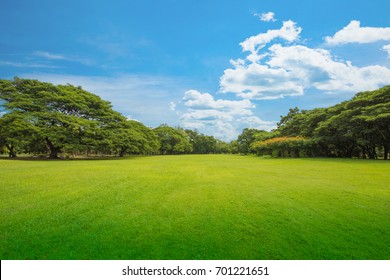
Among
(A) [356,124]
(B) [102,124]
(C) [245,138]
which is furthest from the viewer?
(C) [245,138]

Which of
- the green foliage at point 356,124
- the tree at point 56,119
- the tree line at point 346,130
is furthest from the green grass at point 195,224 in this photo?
the tree at point 56,119

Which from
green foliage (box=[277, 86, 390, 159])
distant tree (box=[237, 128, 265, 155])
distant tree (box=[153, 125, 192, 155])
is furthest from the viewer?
distant tree (box=[153, 125, 192, 155])

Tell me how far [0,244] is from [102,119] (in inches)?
1073

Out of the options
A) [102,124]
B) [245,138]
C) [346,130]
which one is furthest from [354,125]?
[245,138]

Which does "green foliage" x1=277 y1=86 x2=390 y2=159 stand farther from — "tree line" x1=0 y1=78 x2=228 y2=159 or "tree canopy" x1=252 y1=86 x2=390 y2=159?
"tree line" x1=0 y1=78 x2=228 y2=159

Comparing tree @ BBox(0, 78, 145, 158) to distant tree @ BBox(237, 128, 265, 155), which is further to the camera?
distant tree @ BBox(237, 128, 265, 155)

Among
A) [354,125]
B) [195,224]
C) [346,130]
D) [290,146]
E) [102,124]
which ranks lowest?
[195,224]

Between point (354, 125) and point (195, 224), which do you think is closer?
point (195, 224)

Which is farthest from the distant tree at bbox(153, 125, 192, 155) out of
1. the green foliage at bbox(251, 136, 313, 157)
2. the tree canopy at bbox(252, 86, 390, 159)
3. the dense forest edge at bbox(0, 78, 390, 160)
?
the green foliage at bbox(251, 136, 313, 157)

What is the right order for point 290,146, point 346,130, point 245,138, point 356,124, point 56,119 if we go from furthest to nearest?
point 245,138 < point 290,146 < point 56,119 < point 346,130 < point 356,124

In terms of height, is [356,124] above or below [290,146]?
above

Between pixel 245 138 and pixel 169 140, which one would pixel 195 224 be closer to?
pixel 245 138

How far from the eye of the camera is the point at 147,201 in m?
5.20

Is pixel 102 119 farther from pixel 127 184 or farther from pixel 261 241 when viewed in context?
pixel 261 241
